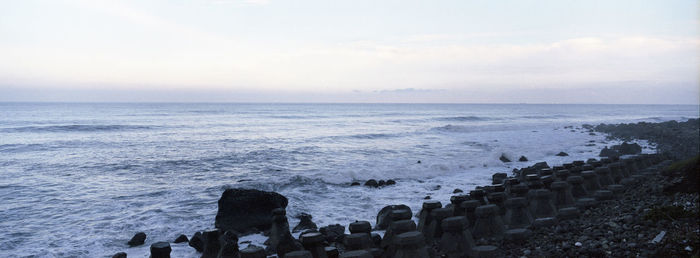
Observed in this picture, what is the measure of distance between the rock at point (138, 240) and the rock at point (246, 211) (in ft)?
4.38

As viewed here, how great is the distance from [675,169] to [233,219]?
9.18m

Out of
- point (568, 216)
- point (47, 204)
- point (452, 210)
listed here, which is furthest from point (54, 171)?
point (568, 216)

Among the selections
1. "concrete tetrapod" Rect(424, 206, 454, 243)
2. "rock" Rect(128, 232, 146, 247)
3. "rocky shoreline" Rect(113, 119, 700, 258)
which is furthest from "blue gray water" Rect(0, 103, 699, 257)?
"concrete tetrapod" Rect(424, 206, 454, 243)

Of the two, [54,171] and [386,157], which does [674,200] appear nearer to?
[386,157]

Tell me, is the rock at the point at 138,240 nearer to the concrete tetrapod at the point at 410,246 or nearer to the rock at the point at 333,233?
the rock at the point at 333,233

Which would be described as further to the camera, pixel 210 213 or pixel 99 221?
pixel 210 213

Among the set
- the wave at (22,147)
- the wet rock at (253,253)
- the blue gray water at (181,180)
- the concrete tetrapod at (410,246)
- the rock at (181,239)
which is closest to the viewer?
the wet rock at (253,253)

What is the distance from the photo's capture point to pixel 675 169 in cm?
945

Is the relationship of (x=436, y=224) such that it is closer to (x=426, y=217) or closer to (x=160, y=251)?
(x=426, y=217)

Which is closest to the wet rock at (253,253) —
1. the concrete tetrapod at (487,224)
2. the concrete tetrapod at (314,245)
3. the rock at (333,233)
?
the concrete tetrapod at (314,245)

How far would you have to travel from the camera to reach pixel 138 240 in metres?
8.34

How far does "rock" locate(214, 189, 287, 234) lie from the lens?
8.83 meters

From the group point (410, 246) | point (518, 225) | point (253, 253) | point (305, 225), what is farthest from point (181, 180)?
point (410, 246)

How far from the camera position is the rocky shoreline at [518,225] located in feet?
17.1
